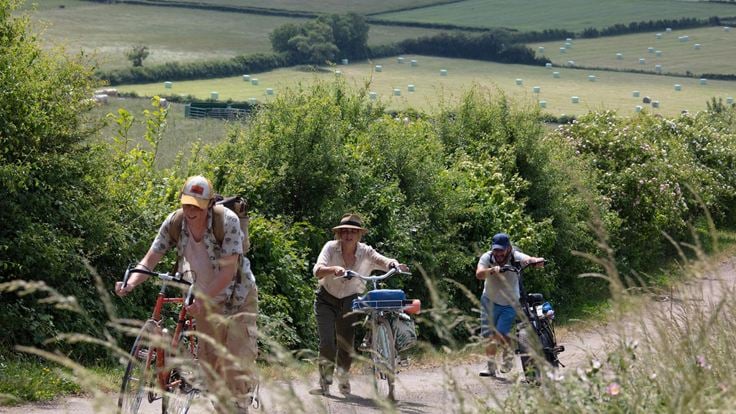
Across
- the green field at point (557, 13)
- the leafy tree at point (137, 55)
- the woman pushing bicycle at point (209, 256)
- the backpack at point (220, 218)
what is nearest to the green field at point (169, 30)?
the leafy tree at point (137, 55)

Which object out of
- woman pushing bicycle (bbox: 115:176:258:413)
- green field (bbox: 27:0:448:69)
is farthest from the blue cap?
green field (bbox: 27:0:448:69)

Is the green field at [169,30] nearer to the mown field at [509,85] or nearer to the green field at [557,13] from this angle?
the green field at [557,13]

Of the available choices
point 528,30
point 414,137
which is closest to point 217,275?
point 414,137

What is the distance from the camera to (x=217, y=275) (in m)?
9.53

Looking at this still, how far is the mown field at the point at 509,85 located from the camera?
7869 cm

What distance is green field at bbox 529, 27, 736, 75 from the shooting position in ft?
326

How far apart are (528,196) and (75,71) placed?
35.7 feet

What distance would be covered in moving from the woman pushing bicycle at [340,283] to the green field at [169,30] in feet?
267

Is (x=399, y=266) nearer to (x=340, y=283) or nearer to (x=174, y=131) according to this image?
(x=340, y=283)

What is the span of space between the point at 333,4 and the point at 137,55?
41.3 meters

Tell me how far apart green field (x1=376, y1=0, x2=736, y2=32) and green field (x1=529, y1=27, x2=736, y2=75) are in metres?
5.22

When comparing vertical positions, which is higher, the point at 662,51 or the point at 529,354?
the point at 529,354

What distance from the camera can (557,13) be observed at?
127m

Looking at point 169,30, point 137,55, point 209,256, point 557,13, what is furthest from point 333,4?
point 209,256
